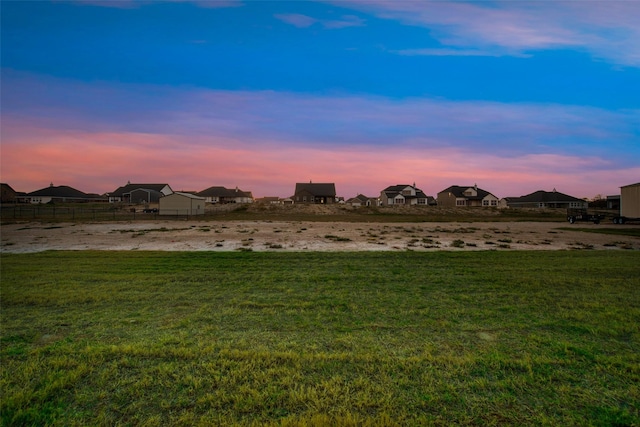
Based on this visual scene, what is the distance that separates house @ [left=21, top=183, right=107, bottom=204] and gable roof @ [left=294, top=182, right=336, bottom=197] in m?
64.6

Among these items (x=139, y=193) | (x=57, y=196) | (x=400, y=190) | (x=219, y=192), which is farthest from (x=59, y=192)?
(x=400, y=190)

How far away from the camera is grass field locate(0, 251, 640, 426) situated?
3.16 m

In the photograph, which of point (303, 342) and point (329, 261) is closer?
point (303, 342)

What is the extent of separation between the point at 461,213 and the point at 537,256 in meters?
55.5

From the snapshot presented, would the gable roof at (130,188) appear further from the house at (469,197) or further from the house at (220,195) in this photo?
the house at (469,197)

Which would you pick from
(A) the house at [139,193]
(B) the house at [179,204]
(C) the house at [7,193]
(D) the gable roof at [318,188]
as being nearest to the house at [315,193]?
(D) the gable roof at [318,188]

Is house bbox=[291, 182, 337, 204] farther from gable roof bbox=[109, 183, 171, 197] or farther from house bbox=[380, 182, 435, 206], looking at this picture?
gable roof bbox=[109, 183, 171, 197]

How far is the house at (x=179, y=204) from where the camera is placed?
177 feet

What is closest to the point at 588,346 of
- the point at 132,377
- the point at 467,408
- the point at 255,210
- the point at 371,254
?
the point at 467,408

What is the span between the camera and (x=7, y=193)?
294ft

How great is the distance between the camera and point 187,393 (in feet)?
11.3

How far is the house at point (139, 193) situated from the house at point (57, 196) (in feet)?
34.2

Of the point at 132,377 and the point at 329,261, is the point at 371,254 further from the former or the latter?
the point at 132,377

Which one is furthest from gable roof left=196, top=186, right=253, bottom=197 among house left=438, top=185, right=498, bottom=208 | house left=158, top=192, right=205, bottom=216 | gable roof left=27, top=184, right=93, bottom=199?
Result: house left=438, top=185, right=498, bottom=208
